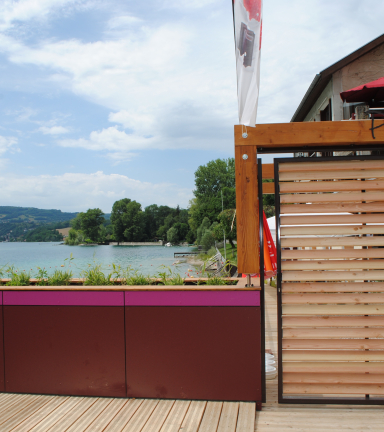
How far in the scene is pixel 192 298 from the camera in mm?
3002

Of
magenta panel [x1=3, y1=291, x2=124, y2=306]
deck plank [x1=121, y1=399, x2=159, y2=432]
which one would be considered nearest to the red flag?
magenta panel [x1=3, y1=291, x2=124, y2=306]

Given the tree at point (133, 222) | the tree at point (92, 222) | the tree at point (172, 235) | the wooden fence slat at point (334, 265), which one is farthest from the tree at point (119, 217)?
the wooden fence slat at point (334, 265)

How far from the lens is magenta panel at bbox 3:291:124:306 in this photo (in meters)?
3.11

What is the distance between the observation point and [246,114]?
2.96 meters

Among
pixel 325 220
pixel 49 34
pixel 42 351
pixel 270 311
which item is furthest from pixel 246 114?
pixel 49 34

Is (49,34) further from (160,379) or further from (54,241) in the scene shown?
(160,379)

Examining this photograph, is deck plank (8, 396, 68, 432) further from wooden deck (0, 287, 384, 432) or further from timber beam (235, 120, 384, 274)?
timber beam (235, 120, 384, 274)

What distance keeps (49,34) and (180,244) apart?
4459cm

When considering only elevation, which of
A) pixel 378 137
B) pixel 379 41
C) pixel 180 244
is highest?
pixel 379 41

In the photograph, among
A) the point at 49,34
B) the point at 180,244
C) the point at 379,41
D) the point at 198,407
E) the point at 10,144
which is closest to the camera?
the point at 198,407

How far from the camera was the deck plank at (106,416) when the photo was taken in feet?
8.46

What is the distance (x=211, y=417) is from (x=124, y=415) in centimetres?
66

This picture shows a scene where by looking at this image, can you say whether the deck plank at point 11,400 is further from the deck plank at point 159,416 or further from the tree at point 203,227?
the tree at point 203,227

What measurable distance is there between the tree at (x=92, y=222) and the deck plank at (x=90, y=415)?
7937cm
